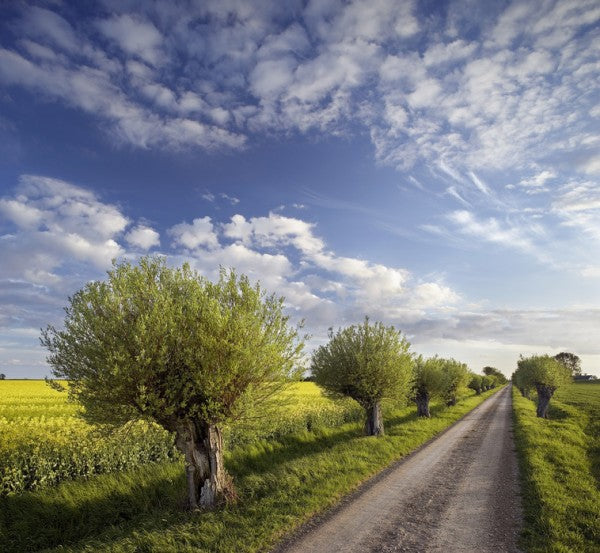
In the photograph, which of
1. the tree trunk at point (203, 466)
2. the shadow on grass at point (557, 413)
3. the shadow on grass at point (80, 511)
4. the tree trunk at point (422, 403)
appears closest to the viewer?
the shadow on grass at point (80, 511)

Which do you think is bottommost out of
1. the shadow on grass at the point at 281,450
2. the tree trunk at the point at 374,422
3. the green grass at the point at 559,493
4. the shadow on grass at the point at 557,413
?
the shadow on grass at the point at 557,413

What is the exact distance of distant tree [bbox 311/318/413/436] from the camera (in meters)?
31.3

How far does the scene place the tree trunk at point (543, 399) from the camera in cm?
5108

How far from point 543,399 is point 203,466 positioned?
54.1m

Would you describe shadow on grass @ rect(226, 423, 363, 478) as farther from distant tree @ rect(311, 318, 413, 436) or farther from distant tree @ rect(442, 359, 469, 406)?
distant tree @ rect(442, 359, 469, 406)

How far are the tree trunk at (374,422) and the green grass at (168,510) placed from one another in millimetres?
9277

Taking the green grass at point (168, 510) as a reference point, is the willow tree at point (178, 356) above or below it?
above

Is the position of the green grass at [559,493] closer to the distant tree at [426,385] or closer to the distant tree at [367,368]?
the distant tree at [367,368]

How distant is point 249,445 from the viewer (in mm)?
24234

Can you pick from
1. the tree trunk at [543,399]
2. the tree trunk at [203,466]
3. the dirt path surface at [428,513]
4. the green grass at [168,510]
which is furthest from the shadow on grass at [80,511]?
the tree trunk at [543,399]

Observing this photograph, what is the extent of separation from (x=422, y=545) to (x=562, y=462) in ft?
48.1

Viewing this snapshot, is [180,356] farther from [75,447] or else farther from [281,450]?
[281,450]

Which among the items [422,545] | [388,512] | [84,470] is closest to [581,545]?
[422,545]

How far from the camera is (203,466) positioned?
47.9 feet
